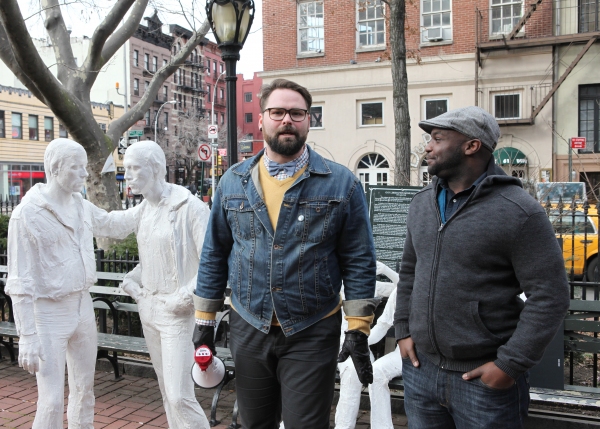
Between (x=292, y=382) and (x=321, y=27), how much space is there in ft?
83.1

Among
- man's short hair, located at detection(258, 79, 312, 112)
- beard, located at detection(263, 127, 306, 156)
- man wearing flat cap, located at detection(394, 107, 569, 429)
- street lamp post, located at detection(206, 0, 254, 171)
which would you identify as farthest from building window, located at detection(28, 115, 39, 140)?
man wearing flat cap, located at detection(394, 107, 569, 429)

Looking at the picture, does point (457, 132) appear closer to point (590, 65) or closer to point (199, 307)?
point (199, 307)

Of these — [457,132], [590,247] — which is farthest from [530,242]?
[590,247]

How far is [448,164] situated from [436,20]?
23.8 meters

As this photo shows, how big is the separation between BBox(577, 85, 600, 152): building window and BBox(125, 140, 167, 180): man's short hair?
72.8 feet

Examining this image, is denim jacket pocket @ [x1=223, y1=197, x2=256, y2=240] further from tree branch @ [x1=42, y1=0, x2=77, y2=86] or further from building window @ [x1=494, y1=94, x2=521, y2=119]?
building window @ [x1=494, y1=94, x2=521, y2=119]

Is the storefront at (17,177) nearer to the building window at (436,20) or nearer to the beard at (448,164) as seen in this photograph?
the building window at (436,20)

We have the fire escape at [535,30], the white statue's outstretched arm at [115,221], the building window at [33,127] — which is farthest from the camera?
the building window at [33,127]

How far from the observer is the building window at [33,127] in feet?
142

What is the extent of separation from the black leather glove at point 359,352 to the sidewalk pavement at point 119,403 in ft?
6.87

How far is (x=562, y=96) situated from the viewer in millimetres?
22938

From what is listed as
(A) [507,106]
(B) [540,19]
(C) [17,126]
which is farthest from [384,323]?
(C) [17,126]

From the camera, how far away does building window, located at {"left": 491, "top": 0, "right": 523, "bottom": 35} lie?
2352 centimetres

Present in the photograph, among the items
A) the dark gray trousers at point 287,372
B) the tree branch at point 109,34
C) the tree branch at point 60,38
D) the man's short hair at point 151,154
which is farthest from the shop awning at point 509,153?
the dark gray trousers at point 287,372
